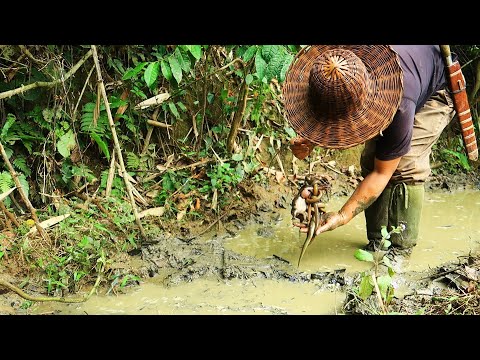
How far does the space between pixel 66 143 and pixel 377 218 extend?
2377 millimetres

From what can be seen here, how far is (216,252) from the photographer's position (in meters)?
3.79

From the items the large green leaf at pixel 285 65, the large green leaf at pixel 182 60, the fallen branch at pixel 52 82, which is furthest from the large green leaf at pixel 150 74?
the large green leaf at pixel 285 65

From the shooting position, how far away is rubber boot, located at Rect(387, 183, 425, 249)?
3658mm

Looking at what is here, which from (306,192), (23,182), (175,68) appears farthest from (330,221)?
(23,182)

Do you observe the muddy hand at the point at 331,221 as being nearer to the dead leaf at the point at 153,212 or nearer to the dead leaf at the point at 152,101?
the dead leaf at the point at 153,212

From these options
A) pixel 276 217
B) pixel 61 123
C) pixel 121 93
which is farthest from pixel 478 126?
pixel 61 123

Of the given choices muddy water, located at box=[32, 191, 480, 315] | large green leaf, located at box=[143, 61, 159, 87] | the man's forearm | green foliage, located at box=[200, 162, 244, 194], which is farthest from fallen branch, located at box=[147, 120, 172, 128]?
the man's forearm

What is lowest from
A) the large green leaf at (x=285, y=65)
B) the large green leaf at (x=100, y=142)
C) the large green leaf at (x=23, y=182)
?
the large green leaf at (x=23, y=182)

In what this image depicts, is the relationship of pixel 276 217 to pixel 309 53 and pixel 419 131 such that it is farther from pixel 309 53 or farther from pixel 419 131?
pixel 309 53

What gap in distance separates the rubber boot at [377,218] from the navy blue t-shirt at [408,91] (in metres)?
0.61

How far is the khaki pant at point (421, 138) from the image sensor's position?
357 centimetres

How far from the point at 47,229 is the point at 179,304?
1.16 metres

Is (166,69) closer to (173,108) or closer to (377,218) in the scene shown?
(173,108)

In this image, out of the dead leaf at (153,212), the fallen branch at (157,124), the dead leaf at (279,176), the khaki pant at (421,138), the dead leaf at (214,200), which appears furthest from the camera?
the dead leaf at (279,176)
